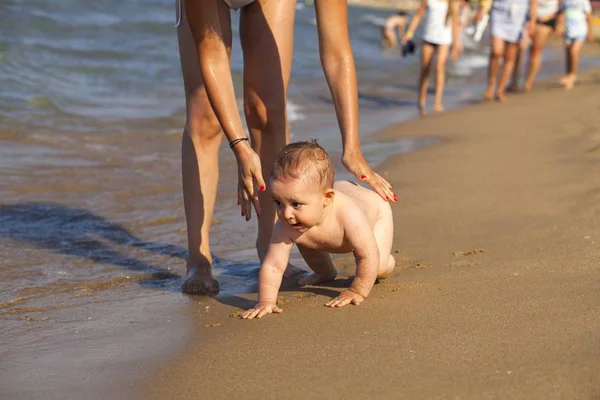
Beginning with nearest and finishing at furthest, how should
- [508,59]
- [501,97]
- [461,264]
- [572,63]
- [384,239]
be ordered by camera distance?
[384,239], [461,264], [501,97], [508,59], [572,63]

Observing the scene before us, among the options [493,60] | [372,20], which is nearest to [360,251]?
[493,60]

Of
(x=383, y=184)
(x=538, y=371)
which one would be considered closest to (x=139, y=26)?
(x=383, y=184)

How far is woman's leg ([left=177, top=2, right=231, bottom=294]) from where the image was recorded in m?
4.10

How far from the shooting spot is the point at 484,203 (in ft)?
17.7

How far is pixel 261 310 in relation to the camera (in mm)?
3572

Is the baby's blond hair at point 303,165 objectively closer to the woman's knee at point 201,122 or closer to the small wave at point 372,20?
the woman's knee at point 201,122

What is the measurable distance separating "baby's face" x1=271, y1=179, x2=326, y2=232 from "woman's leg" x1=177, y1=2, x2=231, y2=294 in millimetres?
657

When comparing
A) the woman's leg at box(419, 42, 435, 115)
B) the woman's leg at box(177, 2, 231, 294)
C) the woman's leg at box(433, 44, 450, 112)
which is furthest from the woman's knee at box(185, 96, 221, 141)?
the woman's leg at box(433, 44, 450, 112)

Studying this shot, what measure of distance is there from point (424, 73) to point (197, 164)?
792cm

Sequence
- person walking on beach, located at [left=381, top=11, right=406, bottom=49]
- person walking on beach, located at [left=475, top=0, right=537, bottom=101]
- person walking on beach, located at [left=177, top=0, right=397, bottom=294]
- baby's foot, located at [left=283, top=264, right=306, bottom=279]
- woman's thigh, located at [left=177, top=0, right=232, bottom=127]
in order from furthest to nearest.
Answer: person walking on beach, located at [left=381, top=11, right=406, bottom=49] → person walking on beach, located at [left=475, top=0, right=537, bottom=101] → baby's foot, located at [left=283, top=264, right=306, bottom=279] → woman's thigh, located at [left=177, top=0, right=232, bottom=127] → person walking on beach, located at [left=177, top=0, right=397, bottom=294]

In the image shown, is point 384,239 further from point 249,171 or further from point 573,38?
point 573,38

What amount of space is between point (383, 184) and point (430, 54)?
28.0 ft

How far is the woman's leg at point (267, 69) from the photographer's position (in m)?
4.13

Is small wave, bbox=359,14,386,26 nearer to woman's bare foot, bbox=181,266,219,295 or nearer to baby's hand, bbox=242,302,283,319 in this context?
woman's bare foot, bbox=181,266,219,295
